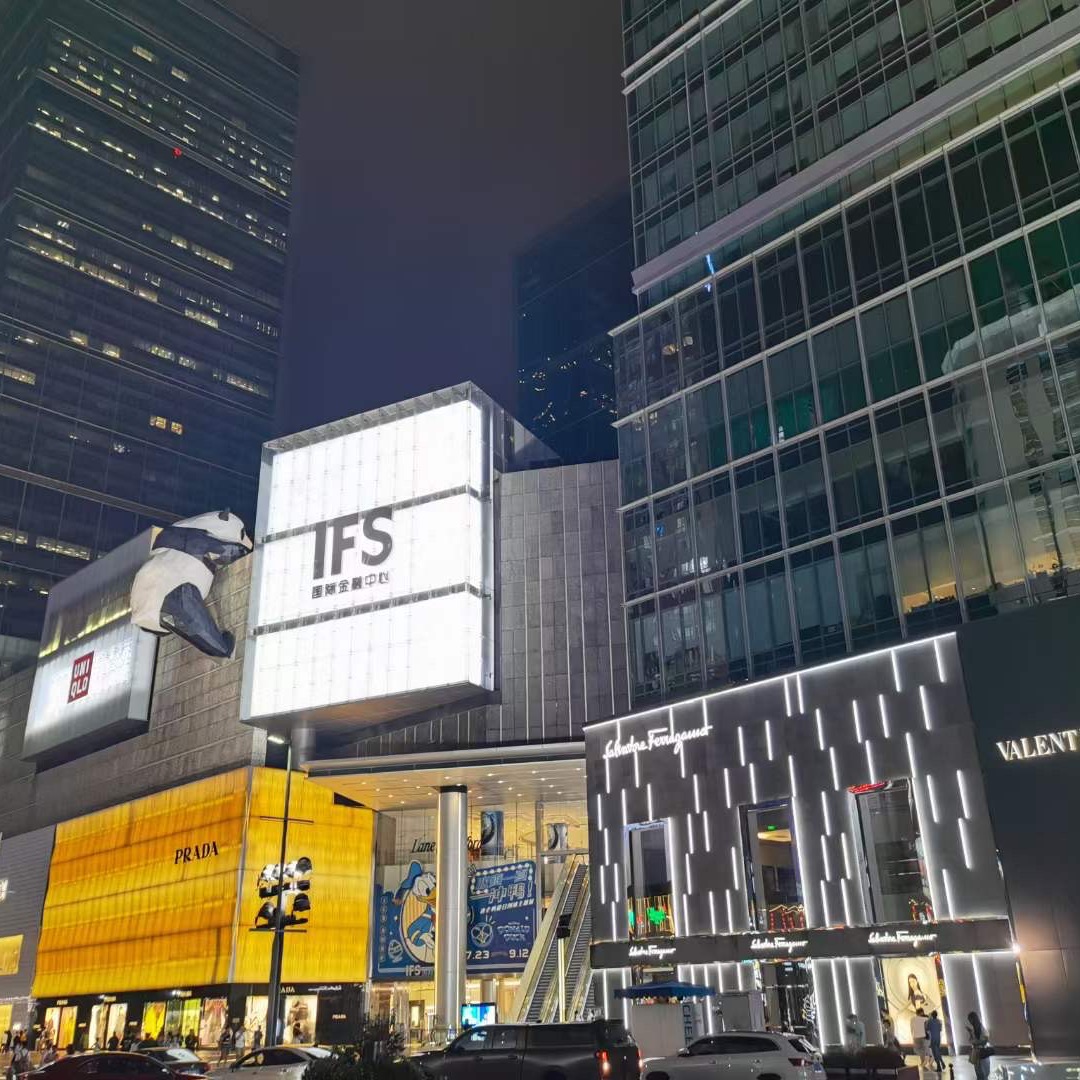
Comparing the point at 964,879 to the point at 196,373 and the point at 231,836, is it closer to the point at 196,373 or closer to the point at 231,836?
the point at 231,836

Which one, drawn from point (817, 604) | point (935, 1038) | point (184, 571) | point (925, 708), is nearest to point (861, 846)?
point (925, 708)

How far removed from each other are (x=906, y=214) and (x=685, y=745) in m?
23.0

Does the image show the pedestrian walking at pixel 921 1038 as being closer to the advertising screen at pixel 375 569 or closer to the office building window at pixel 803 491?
the office building window at pixel 803 491

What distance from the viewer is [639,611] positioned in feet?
154

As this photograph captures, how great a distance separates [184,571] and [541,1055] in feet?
161

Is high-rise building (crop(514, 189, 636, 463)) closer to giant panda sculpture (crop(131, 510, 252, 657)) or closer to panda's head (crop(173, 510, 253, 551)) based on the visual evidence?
panda's head (crop(173, 510, 253, 551))

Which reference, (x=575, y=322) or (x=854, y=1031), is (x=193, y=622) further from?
(x=575, y=322)

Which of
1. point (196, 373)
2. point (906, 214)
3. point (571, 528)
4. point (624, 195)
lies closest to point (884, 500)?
point (906, 214)

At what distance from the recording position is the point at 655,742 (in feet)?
139

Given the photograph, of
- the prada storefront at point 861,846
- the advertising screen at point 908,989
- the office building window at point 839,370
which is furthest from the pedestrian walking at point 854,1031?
the office building window at point 839,370

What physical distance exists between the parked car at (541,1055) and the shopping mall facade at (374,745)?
28353 mm

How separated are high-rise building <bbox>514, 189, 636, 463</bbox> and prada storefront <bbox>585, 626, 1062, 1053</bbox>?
286ft

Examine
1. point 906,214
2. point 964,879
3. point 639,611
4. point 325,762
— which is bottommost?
point 964,879

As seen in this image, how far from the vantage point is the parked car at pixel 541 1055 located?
19875 mm
